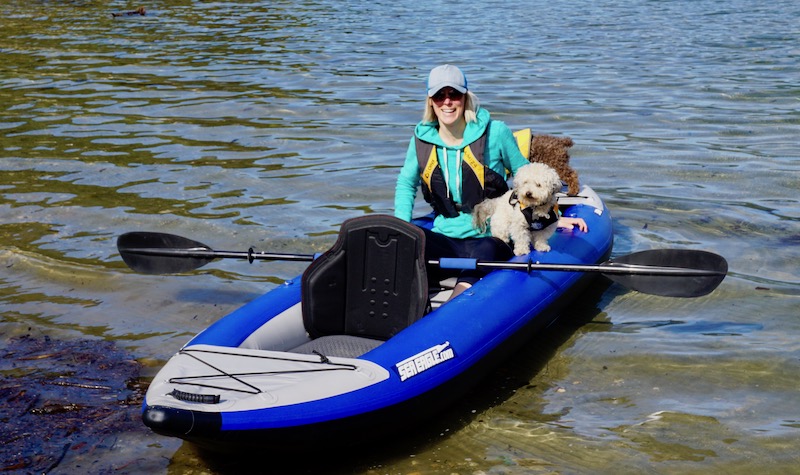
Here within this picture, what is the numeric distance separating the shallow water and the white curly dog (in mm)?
645

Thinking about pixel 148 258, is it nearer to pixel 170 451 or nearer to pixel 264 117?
pixel 170 451

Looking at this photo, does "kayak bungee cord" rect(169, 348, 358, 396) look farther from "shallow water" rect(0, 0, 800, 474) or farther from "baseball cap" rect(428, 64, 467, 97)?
"baseball cap" rect(428, 64, 467, 97)

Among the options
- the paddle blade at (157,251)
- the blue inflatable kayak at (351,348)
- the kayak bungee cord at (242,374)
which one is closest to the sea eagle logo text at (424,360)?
the blue inflatable kayak at (351,348)

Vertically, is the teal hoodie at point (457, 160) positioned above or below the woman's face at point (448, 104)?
below

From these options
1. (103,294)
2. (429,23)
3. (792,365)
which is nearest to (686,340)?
(792,365)

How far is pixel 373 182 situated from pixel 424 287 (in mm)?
4284

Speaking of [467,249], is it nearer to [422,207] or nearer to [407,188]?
[407,188]

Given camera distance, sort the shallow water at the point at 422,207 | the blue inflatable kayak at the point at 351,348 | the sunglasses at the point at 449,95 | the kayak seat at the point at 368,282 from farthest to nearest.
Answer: the sunglasses at the point at 449,95, the kayak seat at the point at 368,282, the shallow water at the point at 422,207, the blue inflatable kayak at the point at 351,348

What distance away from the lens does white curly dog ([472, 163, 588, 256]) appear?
212 inches

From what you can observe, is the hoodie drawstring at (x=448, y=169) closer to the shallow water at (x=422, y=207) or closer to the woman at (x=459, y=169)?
the woman at (x=459, y=169)

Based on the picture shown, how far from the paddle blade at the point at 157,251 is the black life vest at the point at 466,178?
1432 millimetres

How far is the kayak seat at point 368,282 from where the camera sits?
5195 millimetres

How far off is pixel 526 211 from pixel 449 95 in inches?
31.3

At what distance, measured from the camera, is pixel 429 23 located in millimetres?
21922
